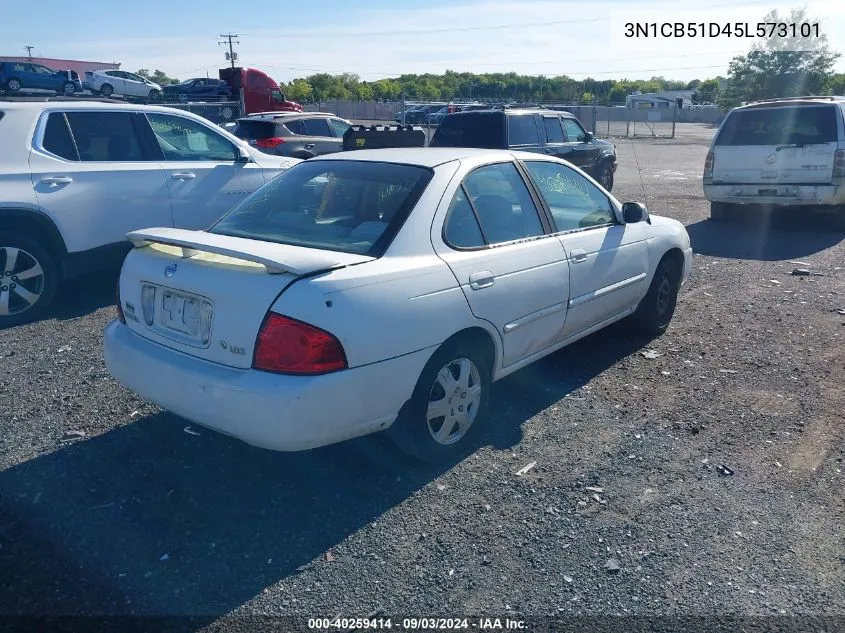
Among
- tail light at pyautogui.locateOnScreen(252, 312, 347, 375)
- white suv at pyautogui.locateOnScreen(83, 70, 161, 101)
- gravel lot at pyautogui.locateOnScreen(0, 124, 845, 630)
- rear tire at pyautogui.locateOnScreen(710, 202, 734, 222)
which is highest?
white suv at pyautogui.locateOnScreen(83, 70, 161, 101)

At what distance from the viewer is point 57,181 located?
655 centimetres

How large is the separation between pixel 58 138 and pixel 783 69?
2115 inches

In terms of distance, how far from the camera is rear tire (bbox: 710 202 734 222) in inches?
489

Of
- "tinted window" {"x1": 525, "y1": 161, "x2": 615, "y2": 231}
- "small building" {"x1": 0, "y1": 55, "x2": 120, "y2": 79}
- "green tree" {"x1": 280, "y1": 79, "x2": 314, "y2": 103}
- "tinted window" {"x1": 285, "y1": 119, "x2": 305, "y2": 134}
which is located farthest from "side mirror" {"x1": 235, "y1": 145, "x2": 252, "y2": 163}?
"small building" {"x1": 0, "y1": 55, "x2": 120, "y2": 79}

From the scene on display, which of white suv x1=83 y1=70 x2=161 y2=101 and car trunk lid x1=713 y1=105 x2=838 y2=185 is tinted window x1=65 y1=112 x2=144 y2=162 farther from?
white suv x1=83 y1=70 x2=161 y2=101

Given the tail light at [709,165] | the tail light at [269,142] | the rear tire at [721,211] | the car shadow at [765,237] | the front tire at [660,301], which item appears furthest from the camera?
the tail light at [269,142]

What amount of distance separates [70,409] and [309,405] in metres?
2.23

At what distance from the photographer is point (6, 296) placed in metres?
6.42

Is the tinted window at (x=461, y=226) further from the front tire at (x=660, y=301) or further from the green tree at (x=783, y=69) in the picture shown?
the green tree at (x=783, y=69)

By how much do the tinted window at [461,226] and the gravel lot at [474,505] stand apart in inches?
45.3

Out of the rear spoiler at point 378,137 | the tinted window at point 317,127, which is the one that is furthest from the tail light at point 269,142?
the rear spoiler at point 378,137

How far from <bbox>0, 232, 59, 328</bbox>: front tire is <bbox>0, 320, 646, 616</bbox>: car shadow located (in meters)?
2.67

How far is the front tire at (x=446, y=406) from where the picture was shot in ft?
12.3

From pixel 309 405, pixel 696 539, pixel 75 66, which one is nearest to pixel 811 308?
pixel 696 539
